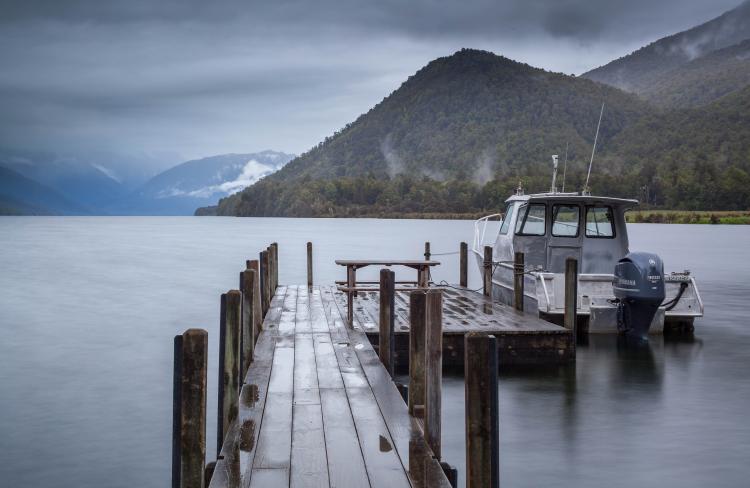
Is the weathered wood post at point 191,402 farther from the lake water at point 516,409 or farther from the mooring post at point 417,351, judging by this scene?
the lake water at point 516,409

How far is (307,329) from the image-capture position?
488 inches

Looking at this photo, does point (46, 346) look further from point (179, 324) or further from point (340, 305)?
point (340, 305)

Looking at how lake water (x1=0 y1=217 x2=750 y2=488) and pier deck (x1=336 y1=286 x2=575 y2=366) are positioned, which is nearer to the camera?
lake water (x1=0 y1=217 x2=750 y2=488)

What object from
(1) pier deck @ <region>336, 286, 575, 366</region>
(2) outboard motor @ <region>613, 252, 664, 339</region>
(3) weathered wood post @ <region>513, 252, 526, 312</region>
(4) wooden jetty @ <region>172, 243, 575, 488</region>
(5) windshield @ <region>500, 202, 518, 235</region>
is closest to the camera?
(4) wooden jetty @ <region>172, 243, 575, 488</region>

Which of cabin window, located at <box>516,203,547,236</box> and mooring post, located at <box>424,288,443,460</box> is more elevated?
cabin window, located at <box>516,203,547,236</box>

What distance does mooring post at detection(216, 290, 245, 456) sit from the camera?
697 centimetres

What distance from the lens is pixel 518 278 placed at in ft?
50.8

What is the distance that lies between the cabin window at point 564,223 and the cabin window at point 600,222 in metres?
0.31

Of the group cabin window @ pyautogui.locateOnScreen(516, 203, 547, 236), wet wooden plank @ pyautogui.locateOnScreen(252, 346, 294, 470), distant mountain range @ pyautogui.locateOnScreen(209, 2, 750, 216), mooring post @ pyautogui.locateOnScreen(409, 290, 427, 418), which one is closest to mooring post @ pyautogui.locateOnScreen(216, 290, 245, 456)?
wet wooden plank @ pyautogui.locateOnScreen(252, 346, 294, 470)

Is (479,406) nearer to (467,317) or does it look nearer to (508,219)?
(467,317)

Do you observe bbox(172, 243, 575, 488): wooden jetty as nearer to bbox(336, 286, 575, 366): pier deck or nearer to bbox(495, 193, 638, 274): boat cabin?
bbox(336, 286, 575, 366): pier deck

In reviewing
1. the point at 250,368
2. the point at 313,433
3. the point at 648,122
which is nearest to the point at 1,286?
the point at 250,368

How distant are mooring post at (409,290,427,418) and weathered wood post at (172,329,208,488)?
225cm

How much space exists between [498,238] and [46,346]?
1181 cm
